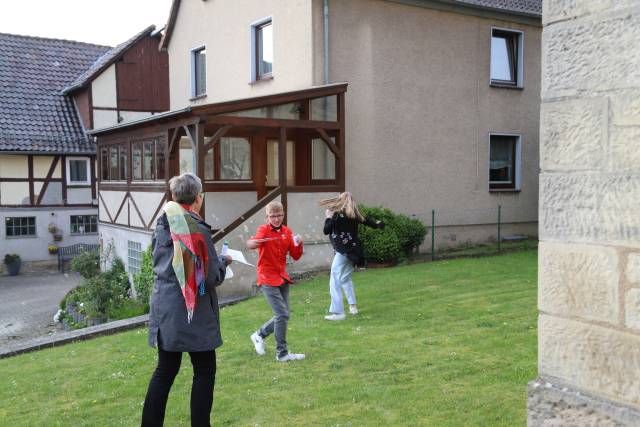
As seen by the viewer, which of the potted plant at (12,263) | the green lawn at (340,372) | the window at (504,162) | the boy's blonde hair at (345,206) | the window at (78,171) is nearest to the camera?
the green lawn at (340,372)

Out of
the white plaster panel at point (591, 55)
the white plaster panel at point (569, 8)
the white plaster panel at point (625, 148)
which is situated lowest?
the white plaster panel at point (625, 148)

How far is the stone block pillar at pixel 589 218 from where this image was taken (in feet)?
9.53

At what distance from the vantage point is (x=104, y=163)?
18.3 m

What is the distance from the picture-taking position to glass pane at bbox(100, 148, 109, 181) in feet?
59.1

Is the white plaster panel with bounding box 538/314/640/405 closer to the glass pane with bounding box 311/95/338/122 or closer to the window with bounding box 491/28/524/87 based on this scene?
the glass pane with bounding box 311/95/338/122

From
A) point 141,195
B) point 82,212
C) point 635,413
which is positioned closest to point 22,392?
point 635,413

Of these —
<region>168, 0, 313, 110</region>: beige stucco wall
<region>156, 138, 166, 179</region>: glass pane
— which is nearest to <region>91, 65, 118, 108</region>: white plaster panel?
<region>168, 0, 313, 110</region>: beige stucco wall

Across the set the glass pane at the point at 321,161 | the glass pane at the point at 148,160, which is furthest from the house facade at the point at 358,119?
the glass pane at the point at 148,160

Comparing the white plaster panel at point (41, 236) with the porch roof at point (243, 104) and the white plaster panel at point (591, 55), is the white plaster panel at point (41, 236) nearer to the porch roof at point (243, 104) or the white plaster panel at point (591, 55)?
the porch roof at point (243, 104)

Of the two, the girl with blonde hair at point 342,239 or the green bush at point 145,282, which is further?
the green bush at point 145,282

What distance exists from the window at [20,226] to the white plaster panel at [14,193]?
572mm

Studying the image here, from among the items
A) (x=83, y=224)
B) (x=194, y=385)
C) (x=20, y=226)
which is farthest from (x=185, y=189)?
(x=83, y=224)

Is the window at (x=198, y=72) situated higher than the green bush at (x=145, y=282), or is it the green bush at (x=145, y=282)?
the window at (x=198, y=72)

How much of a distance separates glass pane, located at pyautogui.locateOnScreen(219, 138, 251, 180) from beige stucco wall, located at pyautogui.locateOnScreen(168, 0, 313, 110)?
1.61 meters
